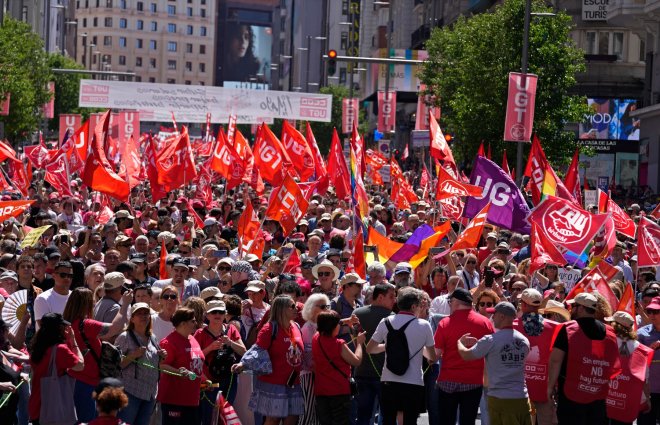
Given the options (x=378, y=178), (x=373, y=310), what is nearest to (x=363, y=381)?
(x=373, y=310)

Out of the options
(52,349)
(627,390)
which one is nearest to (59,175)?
(52,349)

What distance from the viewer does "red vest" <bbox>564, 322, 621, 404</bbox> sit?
1000cm

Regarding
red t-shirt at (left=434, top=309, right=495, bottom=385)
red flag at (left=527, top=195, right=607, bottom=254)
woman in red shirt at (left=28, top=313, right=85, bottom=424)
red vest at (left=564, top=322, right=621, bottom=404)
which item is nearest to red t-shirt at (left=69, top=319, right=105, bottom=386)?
woman in red shirt at (left=28, top=313, right=85, bottom=424)

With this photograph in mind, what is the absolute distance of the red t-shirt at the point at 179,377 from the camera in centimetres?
1015

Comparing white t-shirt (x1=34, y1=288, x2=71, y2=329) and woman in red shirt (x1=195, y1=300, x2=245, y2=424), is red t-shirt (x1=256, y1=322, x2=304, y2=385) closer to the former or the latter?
Answer: woman in red shirt (x1=195, y1=300, x2=245, y2=424)

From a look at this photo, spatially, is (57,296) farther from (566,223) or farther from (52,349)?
(566,223)

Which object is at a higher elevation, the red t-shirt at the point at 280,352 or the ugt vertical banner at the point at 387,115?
the ugt vertical banner at the point at 387,115

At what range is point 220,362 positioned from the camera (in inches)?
421

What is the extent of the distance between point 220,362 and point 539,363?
7.85 ft

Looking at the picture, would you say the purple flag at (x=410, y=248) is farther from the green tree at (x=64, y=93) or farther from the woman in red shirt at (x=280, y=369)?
the green tree at (x=64, y=93)

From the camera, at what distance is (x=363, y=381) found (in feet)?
36.8

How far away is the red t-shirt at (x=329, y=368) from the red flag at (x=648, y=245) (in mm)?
5090

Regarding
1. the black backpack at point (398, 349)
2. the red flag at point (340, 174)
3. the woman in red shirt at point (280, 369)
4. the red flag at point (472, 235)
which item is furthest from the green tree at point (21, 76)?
the black backpack at point (398, 349)

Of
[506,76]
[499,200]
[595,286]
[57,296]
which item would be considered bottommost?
[57,296]
